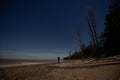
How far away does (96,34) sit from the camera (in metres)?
8.42

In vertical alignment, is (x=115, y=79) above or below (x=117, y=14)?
below

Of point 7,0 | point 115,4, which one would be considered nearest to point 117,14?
point 115,4

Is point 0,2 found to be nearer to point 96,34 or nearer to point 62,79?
point 62,79

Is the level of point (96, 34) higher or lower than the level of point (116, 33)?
higher

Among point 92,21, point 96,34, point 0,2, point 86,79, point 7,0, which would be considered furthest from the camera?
point 96,34

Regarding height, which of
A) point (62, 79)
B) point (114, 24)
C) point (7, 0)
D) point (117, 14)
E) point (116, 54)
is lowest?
point (62, 79)

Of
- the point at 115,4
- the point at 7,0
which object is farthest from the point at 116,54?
the point at 7,0

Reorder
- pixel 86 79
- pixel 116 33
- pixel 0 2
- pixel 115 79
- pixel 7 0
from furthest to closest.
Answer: pixel 116 33 < pixel 86 79 < pixel 115 79 < pixel 7 0 < pixel 0 2

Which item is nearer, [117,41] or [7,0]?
[7,0]

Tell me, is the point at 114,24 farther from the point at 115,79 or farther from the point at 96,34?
the point at 115,79

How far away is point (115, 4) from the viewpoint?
626 centimetres

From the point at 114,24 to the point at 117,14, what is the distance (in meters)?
0.53

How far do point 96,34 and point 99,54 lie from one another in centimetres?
192

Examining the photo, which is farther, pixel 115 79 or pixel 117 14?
pixel 117 14
